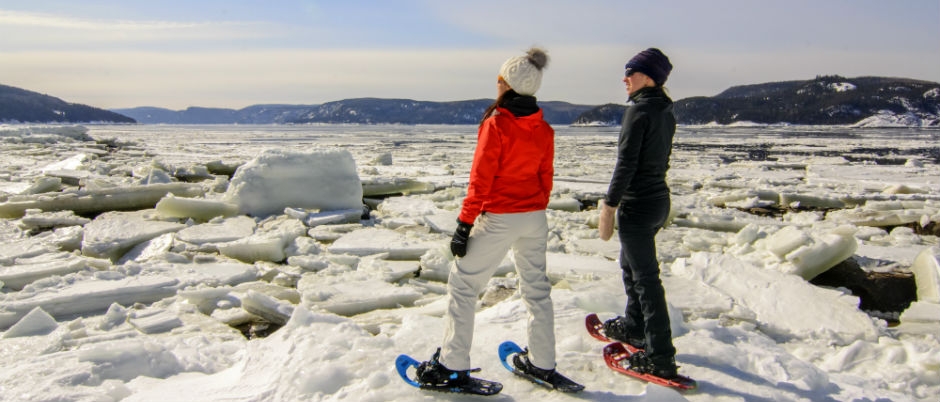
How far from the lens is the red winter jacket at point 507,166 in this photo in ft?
6.28

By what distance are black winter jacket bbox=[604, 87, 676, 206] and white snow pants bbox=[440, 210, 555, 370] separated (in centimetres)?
36

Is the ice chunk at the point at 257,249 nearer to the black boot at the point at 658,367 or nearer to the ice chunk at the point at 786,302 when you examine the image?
the ice chunk at the point at 786,302

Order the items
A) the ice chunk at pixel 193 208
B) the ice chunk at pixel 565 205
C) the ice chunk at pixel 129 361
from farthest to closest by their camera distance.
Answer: the ice chunk at pixel 565 205 < the ice chunk at pixel 193 208 < the ice chunk at pixel 129 361

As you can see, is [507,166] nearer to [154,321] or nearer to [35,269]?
[154,321]

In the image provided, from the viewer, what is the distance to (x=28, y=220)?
5.75m

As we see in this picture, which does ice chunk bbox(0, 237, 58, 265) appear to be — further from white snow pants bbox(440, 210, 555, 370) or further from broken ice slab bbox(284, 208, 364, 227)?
white snow pants bbox(440, 210, 555, 370)

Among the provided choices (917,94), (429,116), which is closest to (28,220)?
(917,94)

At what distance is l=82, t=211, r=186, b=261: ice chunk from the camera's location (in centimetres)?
468

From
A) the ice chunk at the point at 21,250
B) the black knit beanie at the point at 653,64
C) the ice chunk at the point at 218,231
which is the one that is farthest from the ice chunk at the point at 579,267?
the ice chunk at the point at 21,250

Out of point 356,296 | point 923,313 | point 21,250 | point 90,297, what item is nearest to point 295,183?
point 21,250

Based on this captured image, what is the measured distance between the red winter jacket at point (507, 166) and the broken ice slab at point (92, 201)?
21.0 feet

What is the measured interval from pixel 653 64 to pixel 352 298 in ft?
7.60

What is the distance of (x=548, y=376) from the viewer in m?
2.09

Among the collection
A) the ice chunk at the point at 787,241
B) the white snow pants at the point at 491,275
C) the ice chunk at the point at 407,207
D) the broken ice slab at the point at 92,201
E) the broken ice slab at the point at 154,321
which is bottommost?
the broken ice slab at the point at 154,321
